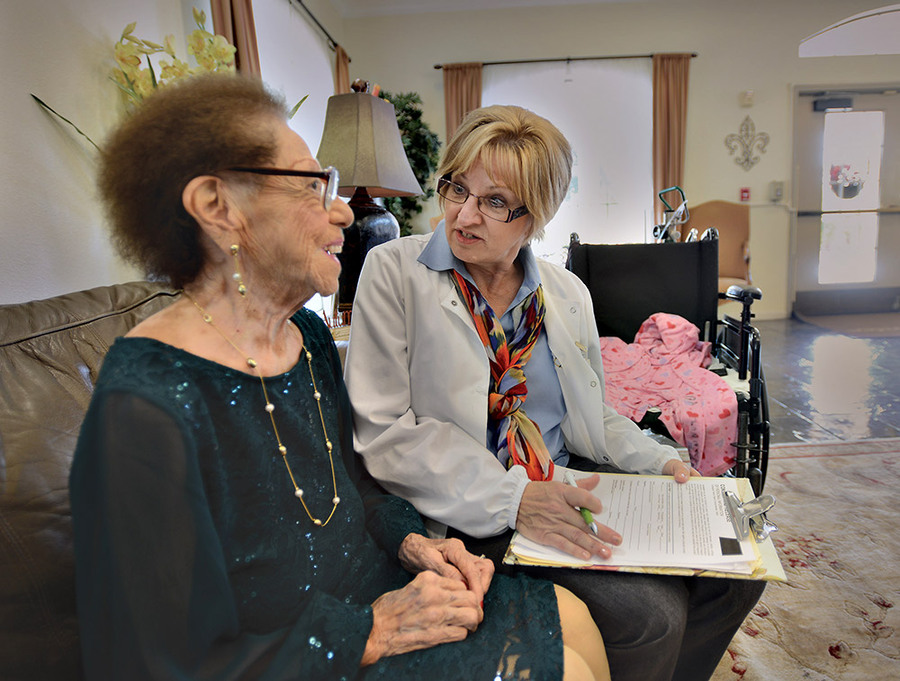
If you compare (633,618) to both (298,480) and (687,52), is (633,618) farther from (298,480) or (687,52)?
(687,52)

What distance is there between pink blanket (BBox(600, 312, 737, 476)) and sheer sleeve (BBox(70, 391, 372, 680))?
64.7 inches

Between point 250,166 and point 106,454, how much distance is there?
32 centimetres

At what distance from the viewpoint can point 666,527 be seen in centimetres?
91

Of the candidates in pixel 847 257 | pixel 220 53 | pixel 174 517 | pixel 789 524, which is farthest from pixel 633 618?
pixel 847 257

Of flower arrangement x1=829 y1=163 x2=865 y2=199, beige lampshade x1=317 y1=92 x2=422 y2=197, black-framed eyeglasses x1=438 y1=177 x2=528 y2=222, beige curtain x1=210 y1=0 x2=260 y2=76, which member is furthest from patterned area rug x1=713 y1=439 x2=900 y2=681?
flower arrangement x1=829 y1=163 x2=865 y2=199

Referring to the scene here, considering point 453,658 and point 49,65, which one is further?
point 49,65

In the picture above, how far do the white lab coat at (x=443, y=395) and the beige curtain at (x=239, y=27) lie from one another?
2.21m

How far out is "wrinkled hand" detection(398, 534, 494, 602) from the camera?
30.6 inches

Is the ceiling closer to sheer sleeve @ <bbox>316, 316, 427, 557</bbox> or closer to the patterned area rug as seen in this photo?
the patterned area rug

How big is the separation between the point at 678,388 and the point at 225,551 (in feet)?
6.04

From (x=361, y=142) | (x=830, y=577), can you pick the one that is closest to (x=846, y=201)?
(x=830, y=577)

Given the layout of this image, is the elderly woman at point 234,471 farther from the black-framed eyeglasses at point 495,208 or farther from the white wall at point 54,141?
the white wall at point 54,141

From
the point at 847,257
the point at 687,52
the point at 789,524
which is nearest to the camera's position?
the point at 789,524

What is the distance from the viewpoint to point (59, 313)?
960 mm
